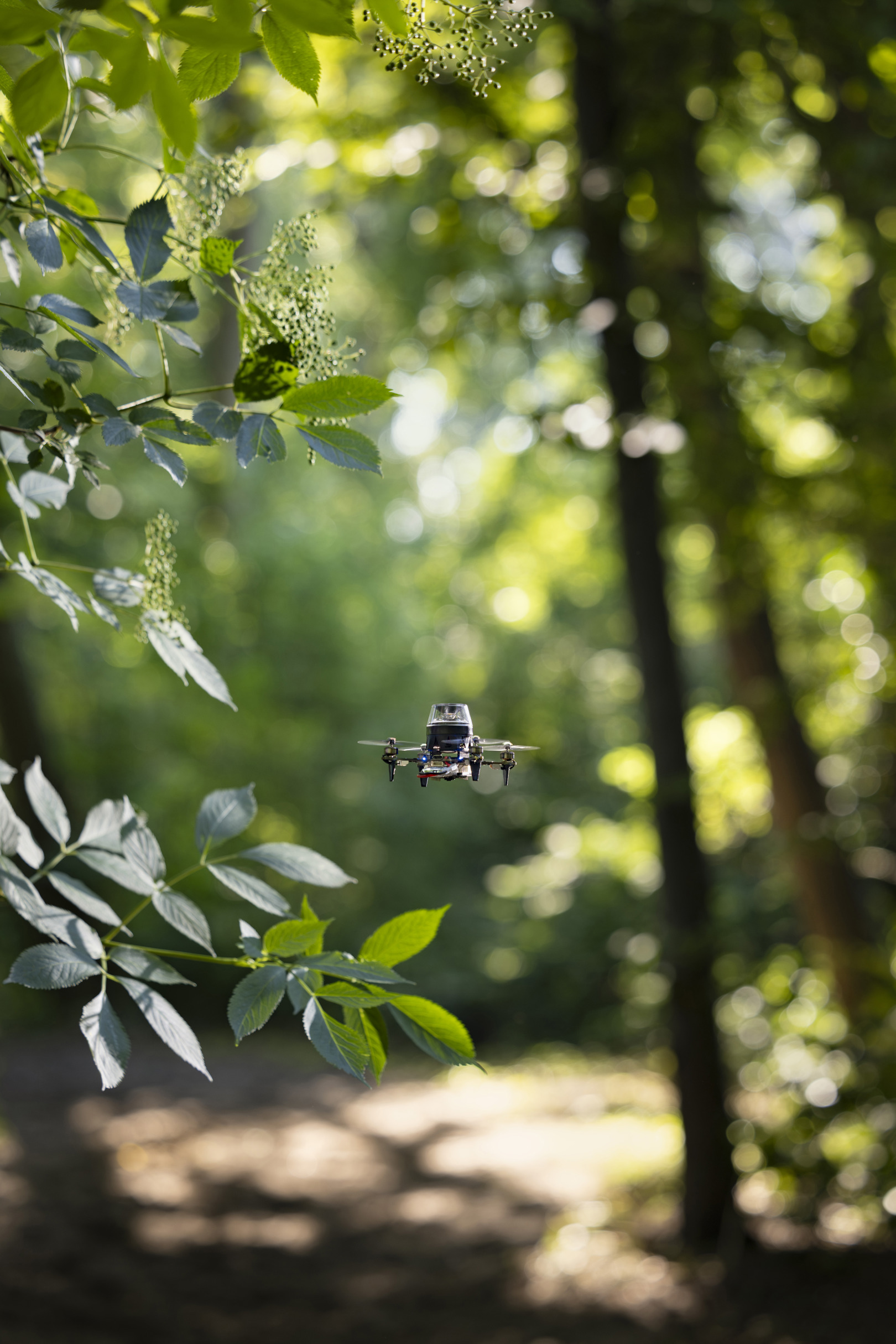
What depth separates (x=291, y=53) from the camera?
100 centimetres

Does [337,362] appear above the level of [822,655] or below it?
below

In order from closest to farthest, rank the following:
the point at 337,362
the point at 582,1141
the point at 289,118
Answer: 1. the point at 337,362
2. the point at 289,118
3. the point at 582,1141

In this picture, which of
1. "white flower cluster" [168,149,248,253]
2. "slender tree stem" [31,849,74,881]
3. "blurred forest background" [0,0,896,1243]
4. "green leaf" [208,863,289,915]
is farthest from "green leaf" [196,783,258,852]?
"blurred forest background" [0,0,896,1243]

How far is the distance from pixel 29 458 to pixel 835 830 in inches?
169

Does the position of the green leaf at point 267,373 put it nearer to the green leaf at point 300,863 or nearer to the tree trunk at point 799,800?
the green leaf at point 300,863

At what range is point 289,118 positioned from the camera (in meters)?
4.11

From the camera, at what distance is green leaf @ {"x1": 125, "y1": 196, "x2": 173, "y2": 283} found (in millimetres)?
A: 1117

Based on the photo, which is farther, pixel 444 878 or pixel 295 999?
pixel 444 878

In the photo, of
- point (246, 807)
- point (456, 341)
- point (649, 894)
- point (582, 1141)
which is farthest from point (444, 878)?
point (246, 807)

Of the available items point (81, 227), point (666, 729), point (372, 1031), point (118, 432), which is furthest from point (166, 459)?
point (666, 729)

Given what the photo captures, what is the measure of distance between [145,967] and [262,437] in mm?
535

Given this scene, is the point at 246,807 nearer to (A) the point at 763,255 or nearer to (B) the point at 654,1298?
(B) the point at 654,1298

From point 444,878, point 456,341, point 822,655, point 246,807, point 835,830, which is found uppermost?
point 444,878

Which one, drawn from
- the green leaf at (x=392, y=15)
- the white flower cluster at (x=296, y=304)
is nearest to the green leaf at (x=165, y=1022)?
the white flower cluster at (x=296, y=304)
